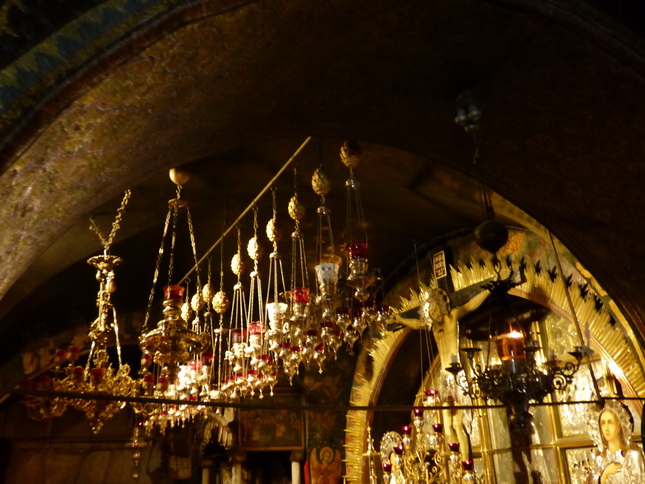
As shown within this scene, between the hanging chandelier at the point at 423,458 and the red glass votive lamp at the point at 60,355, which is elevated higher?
the red glass votive lamp at the point at 60,355

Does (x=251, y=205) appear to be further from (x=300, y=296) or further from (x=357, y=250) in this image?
(x=357, y=250)

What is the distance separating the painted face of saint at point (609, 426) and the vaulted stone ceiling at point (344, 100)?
6.86ft

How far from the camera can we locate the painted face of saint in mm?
5098

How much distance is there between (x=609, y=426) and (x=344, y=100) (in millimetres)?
3928

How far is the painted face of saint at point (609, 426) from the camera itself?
5098mm

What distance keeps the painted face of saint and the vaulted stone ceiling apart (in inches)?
82.3

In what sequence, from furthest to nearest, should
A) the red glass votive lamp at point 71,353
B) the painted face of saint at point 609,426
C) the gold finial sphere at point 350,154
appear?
the red glass votive lamp at point 71,353 < the painted face of saint at point 609,426 < the gold finial sphere at point 350,154

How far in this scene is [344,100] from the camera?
2926 mm

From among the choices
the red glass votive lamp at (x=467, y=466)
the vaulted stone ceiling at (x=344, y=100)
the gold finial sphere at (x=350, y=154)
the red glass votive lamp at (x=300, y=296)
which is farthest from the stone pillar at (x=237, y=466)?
the vaulted stone ceiling at (x=344, y=100)

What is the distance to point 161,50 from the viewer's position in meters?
2.16

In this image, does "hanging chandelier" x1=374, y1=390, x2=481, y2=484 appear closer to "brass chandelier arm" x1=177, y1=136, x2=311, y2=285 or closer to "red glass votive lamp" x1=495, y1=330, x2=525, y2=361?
"red glass votive lamp" x1=495, y1=330, x2=525, y2=361

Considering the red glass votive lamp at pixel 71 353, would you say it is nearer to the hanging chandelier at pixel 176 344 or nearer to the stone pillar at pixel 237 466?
the hanging chandelier at pixel 176 344

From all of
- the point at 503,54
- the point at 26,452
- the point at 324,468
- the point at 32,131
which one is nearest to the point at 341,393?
the point at 324,468

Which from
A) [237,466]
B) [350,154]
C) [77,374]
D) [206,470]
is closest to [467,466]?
[350,154]
